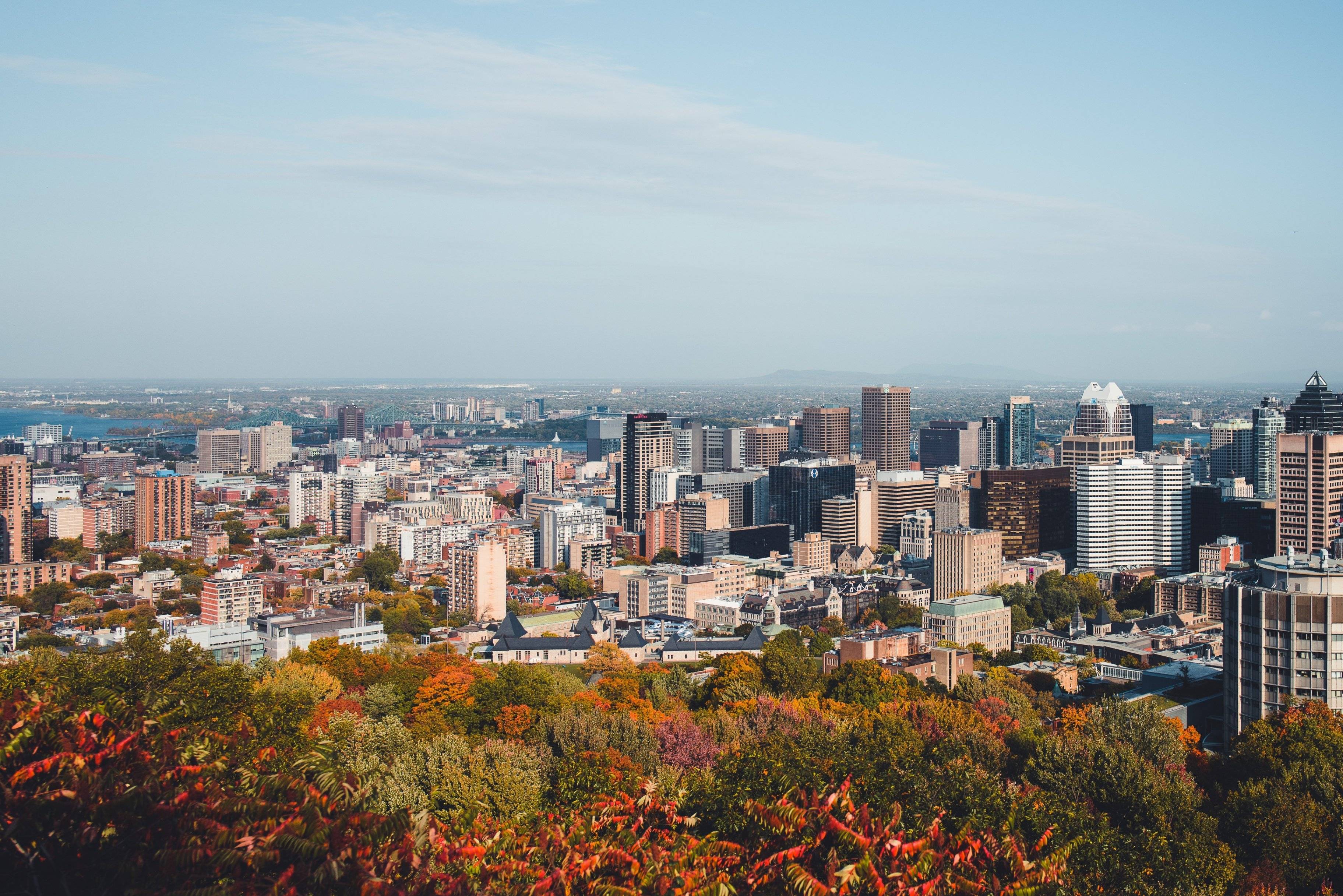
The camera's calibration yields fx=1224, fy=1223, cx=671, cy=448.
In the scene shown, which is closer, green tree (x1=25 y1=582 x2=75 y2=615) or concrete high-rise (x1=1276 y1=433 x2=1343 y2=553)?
concrete high-rise (x1=1276 y1=433 x2=1343 y2=553)

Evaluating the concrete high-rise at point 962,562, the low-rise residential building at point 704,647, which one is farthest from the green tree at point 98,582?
the concrete high-rise at point 962,562

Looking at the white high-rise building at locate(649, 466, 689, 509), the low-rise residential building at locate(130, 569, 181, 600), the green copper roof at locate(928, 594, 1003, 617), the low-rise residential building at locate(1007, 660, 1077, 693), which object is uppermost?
the white high-rise building at locate(649, 466, 689, 509)

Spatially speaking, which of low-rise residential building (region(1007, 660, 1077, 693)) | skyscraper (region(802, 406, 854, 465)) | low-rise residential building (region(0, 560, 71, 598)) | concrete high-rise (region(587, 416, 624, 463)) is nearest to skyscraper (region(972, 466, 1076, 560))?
low-rise residential building (region(1007, 660, 1077, 693))

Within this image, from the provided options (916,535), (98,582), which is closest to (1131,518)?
(916,535)

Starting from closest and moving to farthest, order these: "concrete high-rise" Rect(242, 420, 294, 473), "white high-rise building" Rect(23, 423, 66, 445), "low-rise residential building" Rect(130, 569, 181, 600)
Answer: "low-rise residential building" Rect(130, 569, 181, 600) → "concrete high-rise" Rect(242, 420, 294, 473) → "white high-rise building" Rect(23, 423, 66, 445)

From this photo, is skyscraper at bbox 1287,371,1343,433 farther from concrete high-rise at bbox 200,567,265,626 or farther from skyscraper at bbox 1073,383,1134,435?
concrete high-rise at bbox 200,567,265,626

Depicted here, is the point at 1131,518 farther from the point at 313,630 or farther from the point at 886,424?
the point at 313,630

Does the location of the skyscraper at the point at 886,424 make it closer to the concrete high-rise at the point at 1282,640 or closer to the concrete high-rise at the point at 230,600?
the concrete high-rise at the point at 230,600
